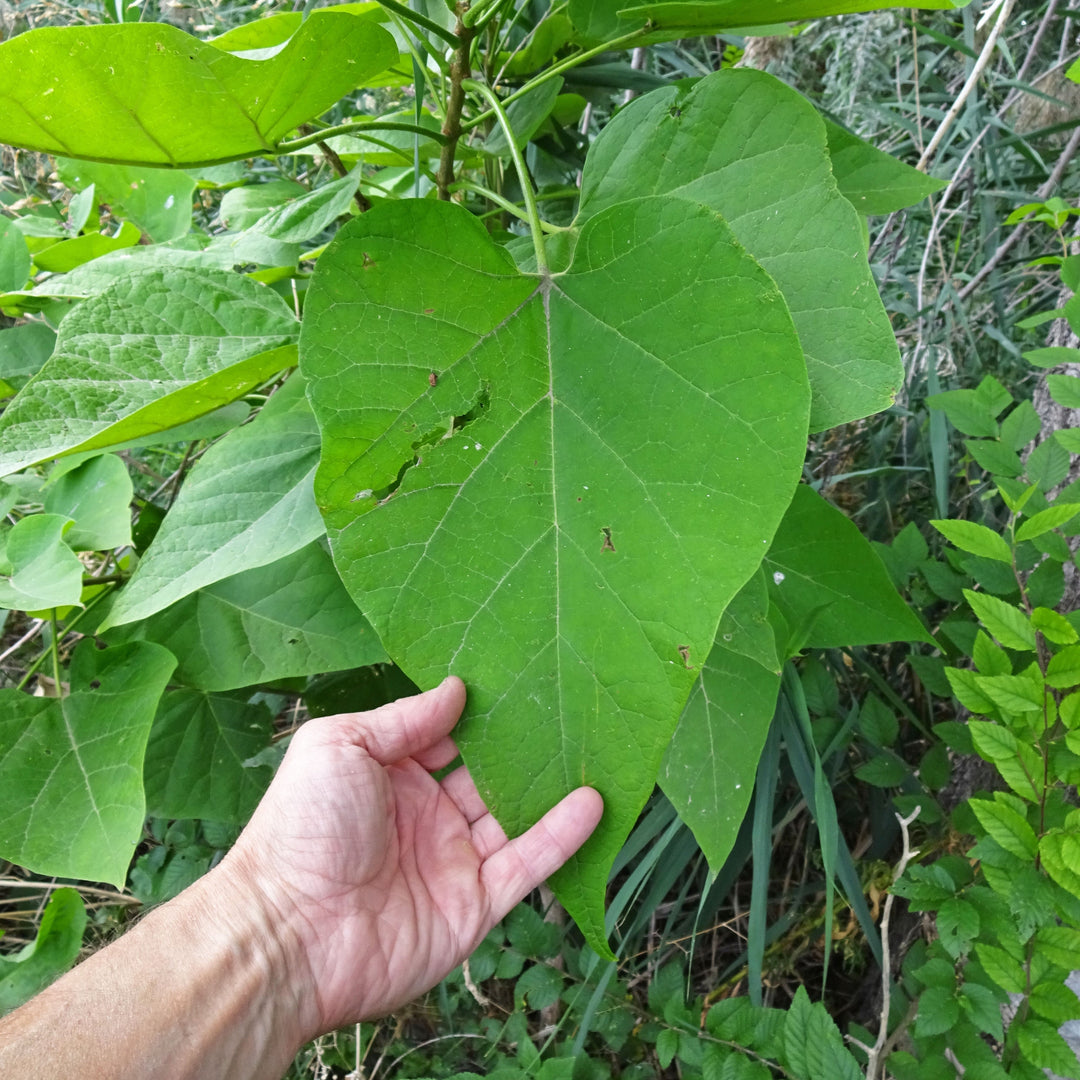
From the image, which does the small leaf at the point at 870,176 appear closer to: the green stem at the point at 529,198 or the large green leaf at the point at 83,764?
the green stem at the point at 529,198

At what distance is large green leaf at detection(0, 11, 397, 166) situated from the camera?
38 centimetres

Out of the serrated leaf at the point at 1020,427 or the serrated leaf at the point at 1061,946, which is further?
the serrated leaf at the point at 1020,427

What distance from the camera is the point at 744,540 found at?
1.13 feet

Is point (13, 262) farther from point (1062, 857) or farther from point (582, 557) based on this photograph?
point (1062, 857)

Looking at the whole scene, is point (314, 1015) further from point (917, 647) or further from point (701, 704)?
point (917, 647)

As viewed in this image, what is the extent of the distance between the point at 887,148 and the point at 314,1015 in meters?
1.48

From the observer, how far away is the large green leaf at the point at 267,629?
595 mm

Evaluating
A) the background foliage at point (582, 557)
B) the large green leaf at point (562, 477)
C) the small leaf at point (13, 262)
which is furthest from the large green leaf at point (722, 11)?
the small leaf at point (13, 262)

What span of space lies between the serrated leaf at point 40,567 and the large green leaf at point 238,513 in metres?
0.03

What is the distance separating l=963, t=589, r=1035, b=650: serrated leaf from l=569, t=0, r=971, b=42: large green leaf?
418 mm

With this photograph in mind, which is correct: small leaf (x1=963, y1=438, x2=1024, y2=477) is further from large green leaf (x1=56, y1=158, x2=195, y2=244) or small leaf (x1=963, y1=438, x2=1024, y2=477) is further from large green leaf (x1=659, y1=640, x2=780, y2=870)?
large green leaf (x1=56, y1=158, x2=195, y2=244)

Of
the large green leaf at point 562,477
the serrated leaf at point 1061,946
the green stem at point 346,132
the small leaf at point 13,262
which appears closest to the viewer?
the large green leaf at point 562,477

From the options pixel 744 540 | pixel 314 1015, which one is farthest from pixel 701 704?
pixel 314 1015

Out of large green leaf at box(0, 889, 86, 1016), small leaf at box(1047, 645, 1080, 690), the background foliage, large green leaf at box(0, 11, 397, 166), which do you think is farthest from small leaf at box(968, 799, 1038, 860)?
large green leaf at box(0, 889, 86, 1016)
